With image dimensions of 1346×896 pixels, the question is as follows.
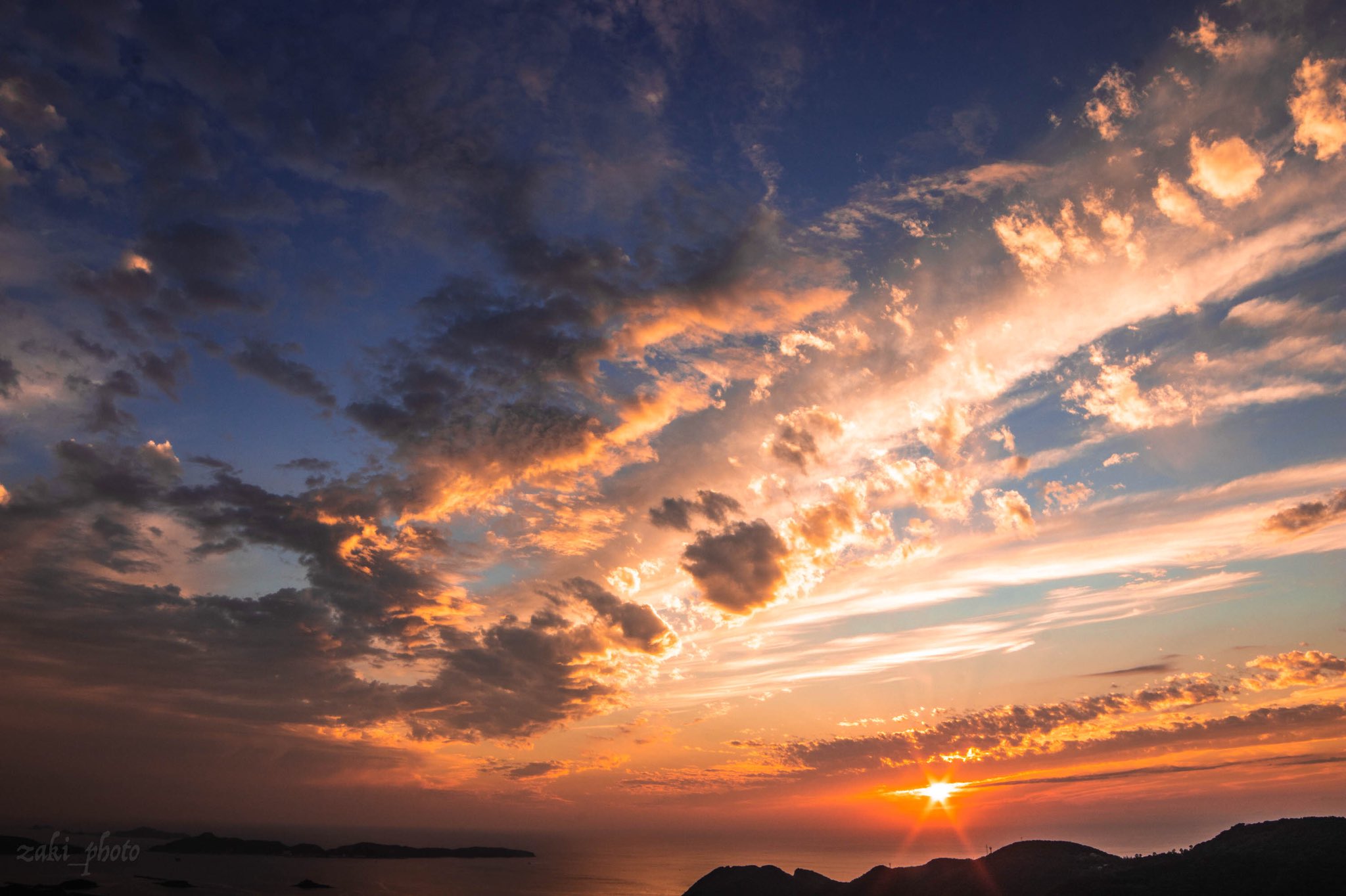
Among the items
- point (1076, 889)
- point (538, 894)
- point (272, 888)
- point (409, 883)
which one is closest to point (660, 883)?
point (538, 894)

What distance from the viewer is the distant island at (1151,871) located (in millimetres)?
50594

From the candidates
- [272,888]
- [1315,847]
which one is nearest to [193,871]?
[272,888]

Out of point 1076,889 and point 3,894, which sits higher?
point 1076,889

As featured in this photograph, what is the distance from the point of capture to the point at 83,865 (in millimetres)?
177875

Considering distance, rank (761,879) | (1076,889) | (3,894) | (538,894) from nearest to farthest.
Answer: (1076,889) < (3,894) < (761,879) < (538,894)

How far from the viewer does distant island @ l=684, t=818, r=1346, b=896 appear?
50.6 meters

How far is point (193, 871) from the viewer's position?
178m

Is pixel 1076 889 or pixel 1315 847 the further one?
pixel 1076 889

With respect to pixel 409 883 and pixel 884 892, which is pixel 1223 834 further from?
pixel 409 883

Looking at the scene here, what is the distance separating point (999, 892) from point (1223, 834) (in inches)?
924

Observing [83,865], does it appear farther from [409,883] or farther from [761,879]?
[761,879]

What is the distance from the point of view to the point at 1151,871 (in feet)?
191

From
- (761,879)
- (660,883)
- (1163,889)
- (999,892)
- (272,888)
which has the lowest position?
(660,883)

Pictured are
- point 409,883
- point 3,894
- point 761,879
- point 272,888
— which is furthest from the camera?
point 409,883
